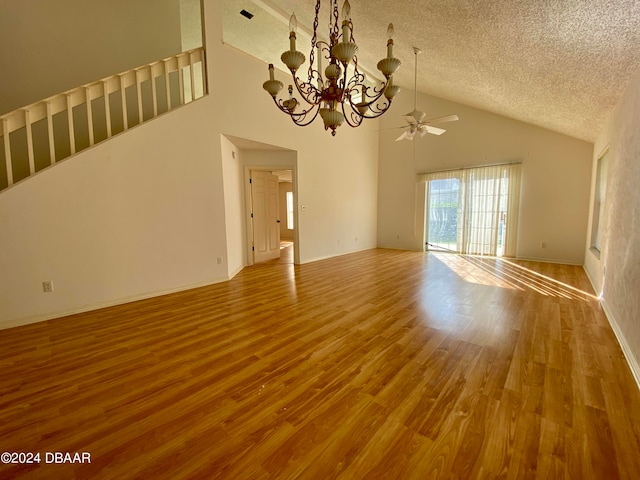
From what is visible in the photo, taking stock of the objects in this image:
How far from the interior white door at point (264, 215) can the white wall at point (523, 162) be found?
371cm

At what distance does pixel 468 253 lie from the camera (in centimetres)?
670

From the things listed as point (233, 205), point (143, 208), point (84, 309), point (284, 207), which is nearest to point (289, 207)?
point (284, 207)

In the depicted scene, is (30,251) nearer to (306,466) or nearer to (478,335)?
(306,466)

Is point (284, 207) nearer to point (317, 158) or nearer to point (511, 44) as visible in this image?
point (317, 158)

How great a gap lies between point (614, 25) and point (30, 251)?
5.67 metres

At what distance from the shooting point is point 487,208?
20.8ft

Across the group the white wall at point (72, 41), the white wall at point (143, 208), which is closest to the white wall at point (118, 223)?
the white wall at point (143, 208)

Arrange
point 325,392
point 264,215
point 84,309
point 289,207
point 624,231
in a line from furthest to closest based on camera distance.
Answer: point 289,207 < point 264,215 < point 84,309 < point 624,231 < point 325,392

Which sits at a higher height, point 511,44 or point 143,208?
point 511,44

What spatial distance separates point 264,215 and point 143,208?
2.81 m

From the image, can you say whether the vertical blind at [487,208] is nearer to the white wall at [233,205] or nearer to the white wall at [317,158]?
the white wall at [317,158]

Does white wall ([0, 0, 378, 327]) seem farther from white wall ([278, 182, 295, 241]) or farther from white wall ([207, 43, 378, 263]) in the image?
white wall ([278, 182, 295, 241])

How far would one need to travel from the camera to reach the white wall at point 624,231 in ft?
6.98

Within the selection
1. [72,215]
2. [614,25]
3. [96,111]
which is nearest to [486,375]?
[614,25]
